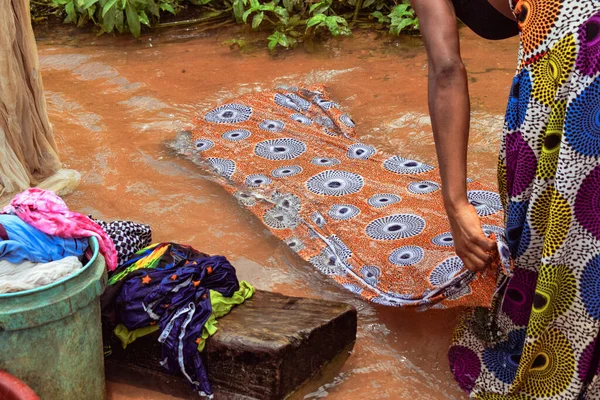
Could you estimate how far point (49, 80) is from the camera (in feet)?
21.1

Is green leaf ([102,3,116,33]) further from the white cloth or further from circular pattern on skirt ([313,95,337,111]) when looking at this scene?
the white cloth

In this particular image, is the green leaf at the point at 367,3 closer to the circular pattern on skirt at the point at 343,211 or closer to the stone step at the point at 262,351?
the circular pattern on skirt at the point at 343,211

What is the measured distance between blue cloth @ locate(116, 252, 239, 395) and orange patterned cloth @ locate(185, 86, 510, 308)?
85cm

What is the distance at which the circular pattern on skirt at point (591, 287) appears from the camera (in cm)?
238

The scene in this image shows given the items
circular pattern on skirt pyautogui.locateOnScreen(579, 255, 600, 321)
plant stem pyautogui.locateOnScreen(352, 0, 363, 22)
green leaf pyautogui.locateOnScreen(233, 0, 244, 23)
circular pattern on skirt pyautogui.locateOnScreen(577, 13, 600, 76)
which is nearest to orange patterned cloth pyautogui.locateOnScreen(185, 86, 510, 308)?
circular pattern on skirt pyautogui.locateOnScreen(579, 255, 600, 321)

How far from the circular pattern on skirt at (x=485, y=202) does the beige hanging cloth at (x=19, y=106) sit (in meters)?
2.52

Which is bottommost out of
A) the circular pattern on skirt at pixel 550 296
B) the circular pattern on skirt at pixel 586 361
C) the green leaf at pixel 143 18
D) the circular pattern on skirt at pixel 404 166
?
the circular pattern on skirt at pixel 404 166

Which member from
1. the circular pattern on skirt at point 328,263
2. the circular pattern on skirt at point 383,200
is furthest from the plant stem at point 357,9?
the circular pattern on skirt at point 328,263

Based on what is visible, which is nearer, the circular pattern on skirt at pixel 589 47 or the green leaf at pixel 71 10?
the circular pattern on skirt at pixel 589 47

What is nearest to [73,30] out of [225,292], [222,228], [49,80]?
[49,80]

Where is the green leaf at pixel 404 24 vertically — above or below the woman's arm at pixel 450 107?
below

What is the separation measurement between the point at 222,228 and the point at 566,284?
2.17 meters

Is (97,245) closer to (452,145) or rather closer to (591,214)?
(452,145)

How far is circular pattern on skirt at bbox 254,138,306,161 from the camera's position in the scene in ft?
15.8
